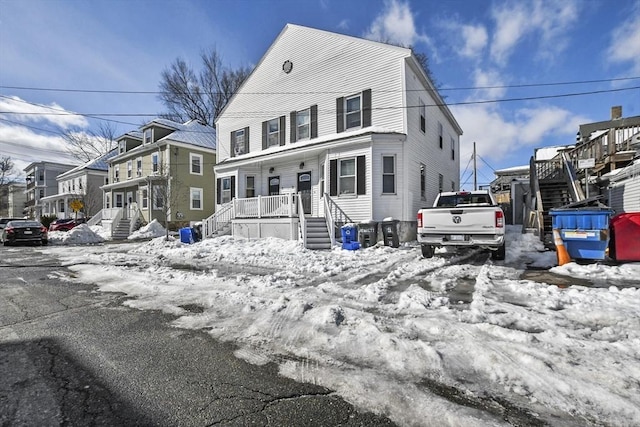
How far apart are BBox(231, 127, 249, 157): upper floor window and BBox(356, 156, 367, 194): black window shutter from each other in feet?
26.4

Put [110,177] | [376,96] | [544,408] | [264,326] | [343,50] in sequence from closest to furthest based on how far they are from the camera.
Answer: [544,408] < [264,326] < [376,96] < [343,50] < [110,177]

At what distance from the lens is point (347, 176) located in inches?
545

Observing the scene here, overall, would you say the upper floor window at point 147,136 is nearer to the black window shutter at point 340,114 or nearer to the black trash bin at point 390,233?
the black window shutter at point 340,114

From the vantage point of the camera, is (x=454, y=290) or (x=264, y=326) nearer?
(x=264, y=326)

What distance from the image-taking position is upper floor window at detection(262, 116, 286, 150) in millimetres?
16938

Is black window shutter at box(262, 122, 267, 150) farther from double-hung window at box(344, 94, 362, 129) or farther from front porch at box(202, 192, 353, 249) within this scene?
double-hung window at box(344, 94, 362, 129)

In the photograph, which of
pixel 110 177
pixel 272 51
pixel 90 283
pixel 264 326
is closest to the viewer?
pixel 264 326

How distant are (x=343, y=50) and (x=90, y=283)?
13.6 metres

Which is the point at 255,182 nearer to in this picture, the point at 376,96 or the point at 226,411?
the point at 376,96

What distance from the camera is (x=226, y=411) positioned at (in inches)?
89.7

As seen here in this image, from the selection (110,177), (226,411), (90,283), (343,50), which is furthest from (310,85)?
(110,177)

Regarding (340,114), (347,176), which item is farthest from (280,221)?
(340,114)

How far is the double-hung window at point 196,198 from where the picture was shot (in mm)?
26106

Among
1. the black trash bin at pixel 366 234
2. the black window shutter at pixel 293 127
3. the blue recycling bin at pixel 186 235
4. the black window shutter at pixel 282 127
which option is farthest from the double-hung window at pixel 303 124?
the blue recycling bin at pixel 186 235
